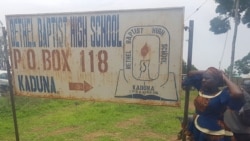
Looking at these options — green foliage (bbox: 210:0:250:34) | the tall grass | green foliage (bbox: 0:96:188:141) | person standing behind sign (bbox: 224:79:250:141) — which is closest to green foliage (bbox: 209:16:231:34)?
green foliage (bbox: 210:0:250:34)

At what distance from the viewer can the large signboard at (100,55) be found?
3434 mm

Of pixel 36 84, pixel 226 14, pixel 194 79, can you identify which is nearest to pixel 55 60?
pixel 36 84

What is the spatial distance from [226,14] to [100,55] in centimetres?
1598

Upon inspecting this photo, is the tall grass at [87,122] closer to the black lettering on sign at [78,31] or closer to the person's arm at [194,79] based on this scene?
the black lettering on sign at [78,31]

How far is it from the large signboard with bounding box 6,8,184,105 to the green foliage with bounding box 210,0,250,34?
15.2 m

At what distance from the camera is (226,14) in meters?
17.9

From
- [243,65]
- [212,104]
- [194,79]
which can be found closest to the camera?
[212,104]

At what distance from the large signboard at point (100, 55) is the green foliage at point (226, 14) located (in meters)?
15.2

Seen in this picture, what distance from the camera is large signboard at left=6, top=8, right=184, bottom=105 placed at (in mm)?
3434

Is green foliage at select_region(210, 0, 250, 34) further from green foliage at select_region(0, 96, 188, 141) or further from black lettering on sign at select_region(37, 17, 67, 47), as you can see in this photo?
black lettering on sign at select_region(37, 17, 67, 47)

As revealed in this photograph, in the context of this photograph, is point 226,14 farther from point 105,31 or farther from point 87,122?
point 105,31

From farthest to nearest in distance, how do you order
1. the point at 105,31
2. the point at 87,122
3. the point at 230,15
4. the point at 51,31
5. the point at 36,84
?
the point at 230,15, the point at 87,122, the point at 36,84, the point at 51,31, the point at 105,31

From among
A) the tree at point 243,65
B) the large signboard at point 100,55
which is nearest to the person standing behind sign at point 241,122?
the large signboard at point 100,55

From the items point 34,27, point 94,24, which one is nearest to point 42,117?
point 34,27
